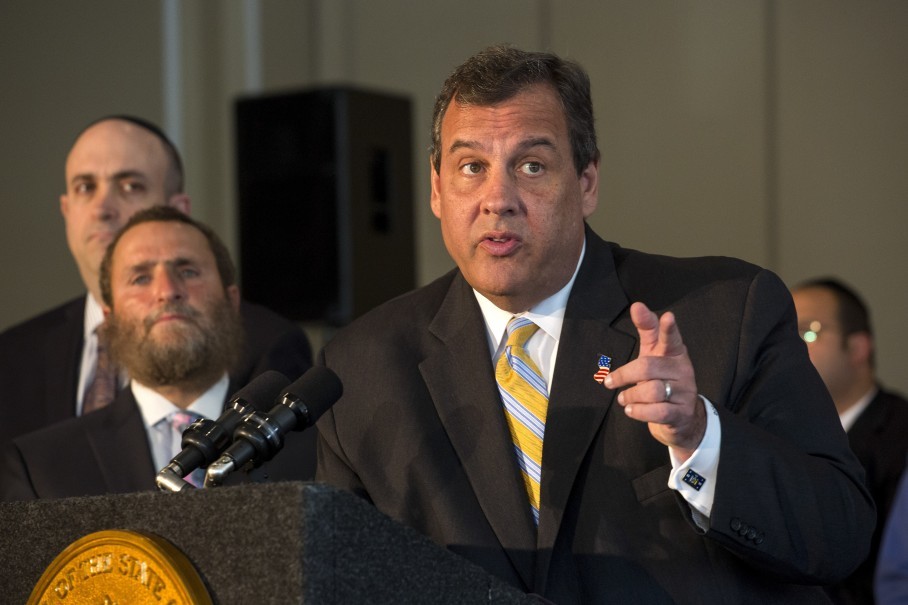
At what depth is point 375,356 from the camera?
2.37 meters

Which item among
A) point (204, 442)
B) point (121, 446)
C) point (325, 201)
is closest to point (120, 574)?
point (204, 442)

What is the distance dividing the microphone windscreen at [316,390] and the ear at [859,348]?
370cm

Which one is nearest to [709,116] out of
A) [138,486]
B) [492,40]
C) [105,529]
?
[492,40]

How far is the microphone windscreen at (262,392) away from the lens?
74.5 inches

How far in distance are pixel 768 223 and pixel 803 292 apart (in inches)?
68.8

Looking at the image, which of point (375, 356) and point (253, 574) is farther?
point (375, 356)

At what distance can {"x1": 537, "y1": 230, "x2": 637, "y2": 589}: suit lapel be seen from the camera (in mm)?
2109

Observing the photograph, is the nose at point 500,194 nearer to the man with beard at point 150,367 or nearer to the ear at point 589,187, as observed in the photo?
the ear at point 589,187

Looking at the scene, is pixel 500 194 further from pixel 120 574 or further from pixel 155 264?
pixel 155 264

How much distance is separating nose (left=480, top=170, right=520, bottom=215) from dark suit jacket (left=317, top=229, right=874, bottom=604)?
211mm

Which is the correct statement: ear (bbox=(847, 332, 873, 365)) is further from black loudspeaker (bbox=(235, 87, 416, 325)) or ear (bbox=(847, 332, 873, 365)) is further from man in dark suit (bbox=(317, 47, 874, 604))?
man in dark suit (bbox=(317, 47, 874, 604))

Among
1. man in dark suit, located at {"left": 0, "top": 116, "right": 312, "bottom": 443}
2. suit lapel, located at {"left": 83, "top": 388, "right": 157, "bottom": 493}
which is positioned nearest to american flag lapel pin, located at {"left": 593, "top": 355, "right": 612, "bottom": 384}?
suit lapel, located at {"left": 83, "top": 388, "right": 157, "bottom": 493}

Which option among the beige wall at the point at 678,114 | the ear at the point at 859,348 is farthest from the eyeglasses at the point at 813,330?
→ the beige wall at the point at 678,114

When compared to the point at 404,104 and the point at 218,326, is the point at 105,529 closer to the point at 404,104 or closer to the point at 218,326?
the point at 218,326
